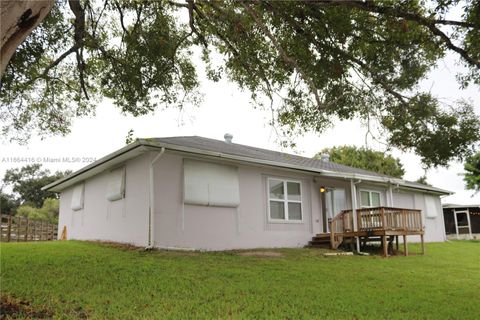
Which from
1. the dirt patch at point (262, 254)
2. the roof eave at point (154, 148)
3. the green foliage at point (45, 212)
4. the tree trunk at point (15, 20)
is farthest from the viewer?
the green foliage at point (45, 212)

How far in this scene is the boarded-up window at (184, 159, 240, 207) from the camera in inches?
469

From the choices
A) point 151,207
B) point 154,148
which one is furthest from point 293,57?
point 151,207

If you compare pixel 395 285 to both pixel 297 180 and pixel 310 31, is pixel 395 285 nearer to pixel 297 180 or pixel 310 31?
pixel 310 31

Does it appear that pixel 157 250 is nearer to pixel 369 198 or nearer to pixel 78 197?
pixel 78 197

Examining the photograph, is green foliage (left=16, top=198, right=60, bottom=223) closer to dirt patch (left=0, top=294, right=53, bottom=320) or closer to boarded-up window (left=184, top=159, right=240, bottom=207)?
boarded-up window (left=184, top=159, right=240, bottom=207)

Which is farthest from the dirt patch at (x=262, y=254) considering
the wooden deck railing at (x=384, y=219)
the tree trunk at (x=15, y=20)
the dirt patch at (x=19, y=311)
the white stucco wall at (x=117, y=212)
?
the tree trunk at (x=15, y=20)

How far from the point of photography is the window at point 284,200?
46.5ft

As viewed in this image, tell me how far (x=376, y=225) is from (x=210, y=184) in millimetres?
5816

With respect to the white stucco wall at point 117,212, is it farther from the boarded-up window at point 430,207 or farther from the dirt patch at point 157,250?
the boarded-up window at point 430,207

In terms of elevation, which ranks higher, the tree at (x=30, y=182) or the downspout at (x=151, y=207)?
the tree at (x=30, y=182)

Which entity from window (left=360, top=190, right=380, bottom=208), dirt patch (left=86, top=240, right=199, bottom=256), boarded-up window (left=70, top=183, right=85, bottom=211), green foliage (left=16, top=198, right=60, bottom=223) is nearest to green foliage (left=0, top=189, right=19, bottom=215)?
green foliage (left=16, top=198, right=60, bottom=223)

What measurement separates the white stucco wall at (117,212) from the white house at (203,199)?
29 mm

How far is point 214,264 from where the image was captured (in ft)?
30.3

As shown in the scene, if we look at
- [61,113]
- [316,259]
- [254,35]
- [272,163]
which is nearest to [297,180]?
[272,163]
